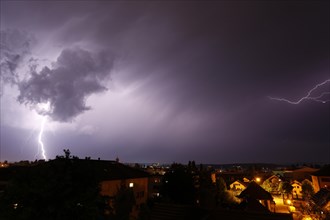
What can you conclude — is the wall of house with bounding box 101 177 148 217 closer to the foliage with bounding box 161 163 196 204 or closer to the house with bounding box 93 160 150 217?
the house with bounding box 93 160 150 217

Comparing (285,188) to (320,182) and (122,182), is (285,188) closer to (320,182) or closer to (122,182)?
(320,182)

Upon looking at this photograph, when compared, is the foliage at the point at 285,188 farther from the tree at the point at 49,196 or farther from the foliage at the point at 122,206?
the tree at the point at 49,196

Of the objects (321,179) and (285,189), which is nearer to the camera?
(321,179)

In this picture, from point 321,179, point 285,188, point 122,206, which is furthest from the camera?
point 285,188

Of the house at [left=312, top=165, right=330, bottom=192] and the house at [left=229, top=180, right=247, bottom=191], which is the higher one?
the house at [left=312, top=165, right=330, bottom=192]

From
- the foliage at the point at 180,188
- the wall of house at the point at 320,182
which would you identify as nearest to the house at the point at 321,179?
the wall of house at the point at 320,182

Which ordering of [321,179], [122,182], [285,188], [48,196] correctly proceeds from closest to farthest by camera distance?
[48,196]
[122,182]
[321,179]
[285,188]

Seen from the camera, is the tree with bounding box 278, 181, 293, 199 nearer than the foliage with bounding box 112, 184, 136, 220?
No

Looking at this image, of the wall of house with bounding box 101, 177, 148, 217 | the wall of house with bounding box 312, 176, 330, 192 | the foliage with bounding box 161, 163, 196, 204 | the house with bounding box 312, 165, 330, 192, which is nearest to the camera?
the wall of house with bounding box 101, 177, 148, 217

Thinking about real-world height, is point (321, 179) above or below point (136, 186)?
below

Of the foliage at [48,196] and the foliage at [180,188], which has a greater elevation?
the foliage at [48,196]

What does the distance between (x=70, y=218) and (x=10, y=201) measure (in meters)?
2.98

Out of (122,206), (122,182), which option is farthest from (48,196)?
(122,182)

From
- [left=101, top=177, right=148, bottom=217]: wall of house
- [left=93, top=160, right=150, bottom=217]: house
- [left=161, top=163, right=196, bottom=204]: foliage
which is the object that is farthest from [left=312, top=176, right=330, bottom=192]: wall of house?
[left=101, top=177, right=148, bottom=217]: wall of house
